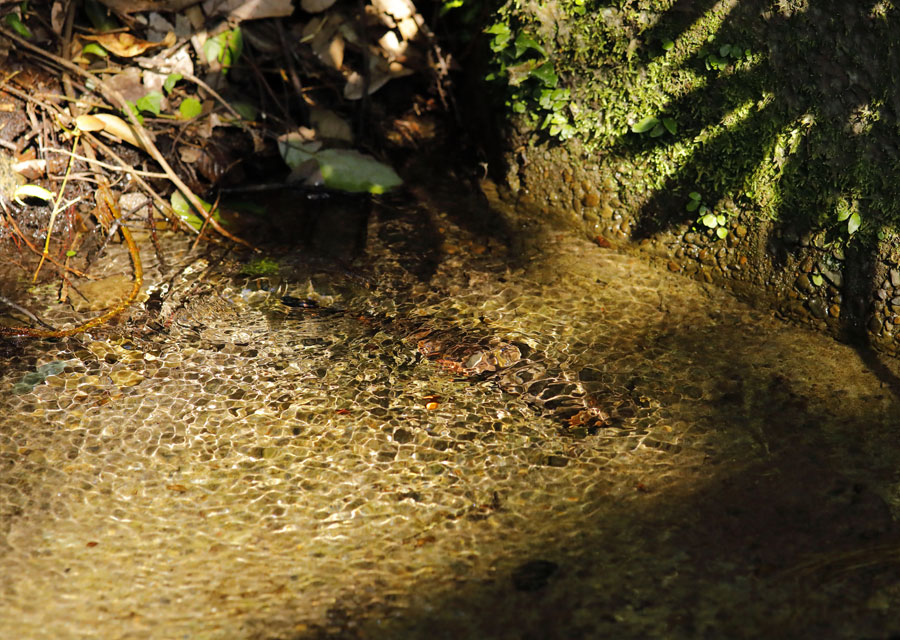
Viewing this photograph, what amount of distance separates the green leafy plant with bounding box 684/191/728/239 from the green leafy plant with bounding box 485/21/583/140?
1.85 feet

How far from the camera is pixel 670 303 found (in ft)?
9.43

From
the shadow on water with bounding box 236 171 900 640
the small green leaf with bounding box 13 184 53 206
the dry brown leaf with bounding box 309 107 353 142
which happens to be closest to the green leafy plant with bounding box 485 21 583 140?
the dry brown leaf with bounding box 309 107 353 142

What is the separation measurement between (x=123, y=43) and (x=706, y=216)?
267 centimetres

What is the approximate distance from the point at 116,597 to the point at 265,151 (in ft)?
8.00

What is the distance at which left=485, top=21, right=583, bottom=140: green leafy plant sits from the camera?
3176 mm

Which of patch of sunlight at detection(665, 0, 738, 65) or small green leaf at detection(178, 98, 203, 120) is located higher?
patch of sunlight at detection(665, 0, 738, 65)

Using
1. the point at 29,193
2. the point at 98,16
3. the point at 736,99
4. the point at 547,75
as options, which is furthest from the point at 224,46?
the point at 736,99

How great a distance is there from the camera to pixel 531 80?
3238 mm

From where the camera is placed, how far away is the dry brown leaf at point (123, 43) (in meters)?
3.62

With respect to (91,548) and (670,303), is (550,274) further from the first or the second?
(91,548)

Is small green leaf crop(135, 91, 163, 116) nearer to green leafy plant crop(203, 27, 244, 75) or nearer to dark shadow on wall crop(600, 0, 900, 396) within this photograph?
green leafy plant crop(203, 27, 244, 75)

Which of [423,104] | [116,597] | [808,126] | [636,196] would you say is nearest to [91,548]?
[116,597]

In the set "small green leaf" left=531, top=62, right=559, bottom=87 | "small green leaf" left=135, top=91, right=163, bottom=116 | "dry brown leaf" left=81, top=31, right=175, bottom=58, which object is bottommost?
"small green leaf" left=135, top=91, right=163, bottom=116

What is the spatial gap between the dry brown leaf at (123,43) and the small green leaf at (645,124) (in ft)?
7.17
